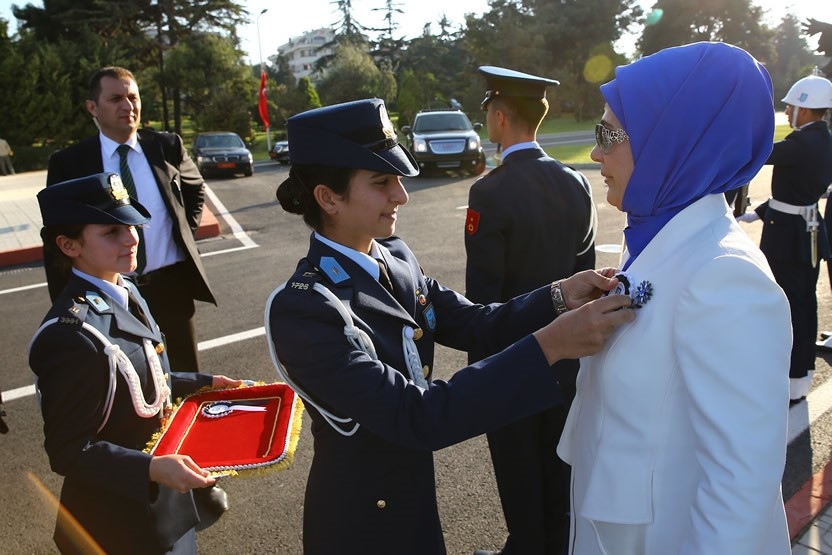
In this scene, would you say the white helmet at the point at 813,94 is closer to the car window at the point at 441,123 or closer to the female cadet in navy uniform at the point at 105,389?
the female cadet in navy uniform at the point at 105,389

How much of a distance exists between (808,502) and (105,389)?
11.1 feet

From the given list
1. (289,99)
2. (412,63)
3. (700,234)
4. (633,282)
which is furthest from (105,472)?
(412,63)

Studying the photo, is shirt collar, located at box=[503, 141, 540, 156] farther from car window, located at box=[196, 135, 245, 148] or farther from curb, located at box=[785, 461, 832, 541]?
car window, located at box=[196, 135, 245, 148]

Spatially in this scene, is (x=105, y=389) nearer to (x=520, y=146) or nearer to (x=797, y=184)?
(x=520, y=146)

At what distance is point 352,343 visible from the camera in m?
1.62

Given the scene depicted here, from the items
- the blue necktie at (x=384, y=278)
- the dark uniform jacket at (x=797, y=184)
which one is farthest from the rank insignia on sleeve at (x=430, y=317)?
the dark uniform jacket at (x=797, y=184)

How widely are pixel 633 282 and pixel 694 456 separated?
0.43 m

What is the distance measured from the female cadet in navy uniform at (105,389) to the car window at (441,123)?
15980 millimetres

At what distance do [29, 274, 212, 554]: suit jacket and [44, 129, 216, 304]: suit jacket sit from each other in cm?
166

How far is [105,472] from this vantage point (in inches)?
75.1

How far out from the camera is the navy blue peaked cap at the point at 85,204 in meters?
2.20

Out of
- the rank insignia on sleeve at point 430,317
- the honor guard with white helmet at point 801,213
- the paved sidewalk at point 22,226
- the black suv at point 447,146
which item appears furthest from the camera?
the black suv at point 447,146

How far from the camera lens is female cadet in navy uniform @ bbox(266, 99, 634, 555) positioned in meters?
1.48

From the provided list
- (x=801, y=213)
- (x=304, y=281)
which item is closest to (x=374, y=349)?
(x=304, y=281)
